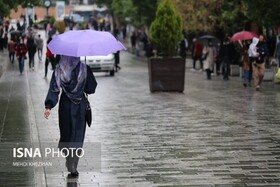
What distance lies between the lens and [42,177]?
379 inches

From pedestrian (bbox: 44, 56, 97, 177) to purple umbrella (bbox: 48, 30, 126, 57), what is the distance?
0.62ft

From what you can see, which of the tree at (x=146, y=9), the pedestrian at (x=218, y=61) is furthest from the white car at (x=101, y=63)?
the tree at (x=146, y=9)

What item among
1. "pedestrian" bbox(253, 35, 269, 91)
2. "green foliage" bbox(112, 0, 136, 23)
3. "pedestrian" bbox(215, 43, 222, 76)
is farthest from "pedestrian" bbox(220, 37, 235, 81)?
"green foliage" bbox(112, 0, 136, 23)

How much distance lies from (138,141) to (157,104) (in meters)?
6.58

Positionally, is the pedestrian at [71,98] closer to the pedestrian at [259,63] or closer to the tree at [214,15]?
the pedestrian at [259,63]

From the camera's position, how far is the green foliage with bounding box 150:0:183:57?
2308cm

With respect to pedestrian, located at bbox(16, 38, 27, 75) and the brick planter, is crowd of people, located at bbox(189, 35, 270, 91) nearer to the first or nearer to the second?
the brick planter

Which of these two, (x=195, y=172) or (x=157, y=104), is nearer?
(x=195, y=172)

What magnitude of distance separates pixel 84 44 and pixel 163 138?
3922 mm

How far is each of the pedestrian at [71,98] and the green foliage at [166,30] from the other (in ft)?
43.6

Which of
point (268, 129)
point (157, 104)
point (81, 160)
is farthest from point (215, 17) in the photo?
point (81, 160)

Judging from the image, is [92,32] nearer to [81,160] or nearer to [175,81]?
[81,160]

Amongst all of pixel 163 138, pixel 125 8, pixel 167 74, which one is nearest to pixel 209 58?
pixel 167 74

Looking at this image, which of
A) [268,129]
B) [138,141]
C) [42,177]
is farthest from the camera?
[268,129]
